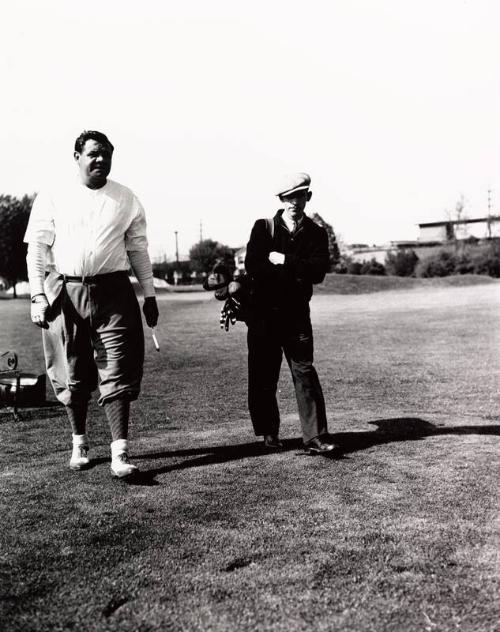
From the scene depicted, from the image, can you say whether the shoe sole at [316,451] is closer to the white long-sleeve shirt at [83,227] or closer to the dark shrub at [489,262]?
the white long-sleeve shirt at [83,227]

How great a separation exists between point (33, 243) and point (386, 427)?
3.36 metres

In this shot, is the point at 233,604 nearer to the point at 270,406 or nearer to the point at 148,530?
the point at 148,530

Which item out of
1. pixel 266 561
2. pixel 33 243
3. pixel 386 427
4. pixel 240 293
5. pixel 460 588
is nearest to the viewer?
pixel 460 588

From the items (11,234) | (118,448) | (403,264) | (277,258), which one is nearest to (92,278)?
(118,448)

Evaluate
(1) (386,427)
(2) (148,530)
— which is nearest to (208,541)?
(2) (148,530)

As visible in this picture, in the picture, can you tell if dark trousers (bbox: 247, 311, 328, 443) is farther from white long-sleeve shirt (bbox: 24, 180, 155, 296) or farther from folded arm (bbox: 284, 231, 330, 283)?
white long-sleeve shirt (bbox: 24, 180, 155, 296)

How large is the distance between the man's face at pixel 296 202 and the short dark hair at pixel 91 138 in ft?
4.43

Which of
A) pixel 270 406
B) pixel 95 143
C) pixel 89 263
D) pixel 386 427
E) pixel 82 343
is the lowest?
pixel 386 427

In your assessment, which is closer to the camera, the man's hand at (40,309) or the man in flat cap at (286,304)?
the man's hand at (40,309)

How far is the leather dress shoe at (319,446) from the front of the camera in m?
5.08

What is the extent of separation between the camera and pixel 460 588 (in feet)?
9.20

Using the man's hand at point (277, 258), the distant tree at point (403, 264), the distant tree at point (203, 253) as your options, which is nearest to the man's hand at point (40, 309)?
the man's hand at point (277, 258)

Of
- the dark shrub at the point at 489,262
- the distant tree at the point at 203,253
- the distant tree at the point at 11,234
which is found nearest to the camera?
the distant tree at the point at 11,234

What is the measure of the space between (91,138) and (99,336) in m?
1.30
